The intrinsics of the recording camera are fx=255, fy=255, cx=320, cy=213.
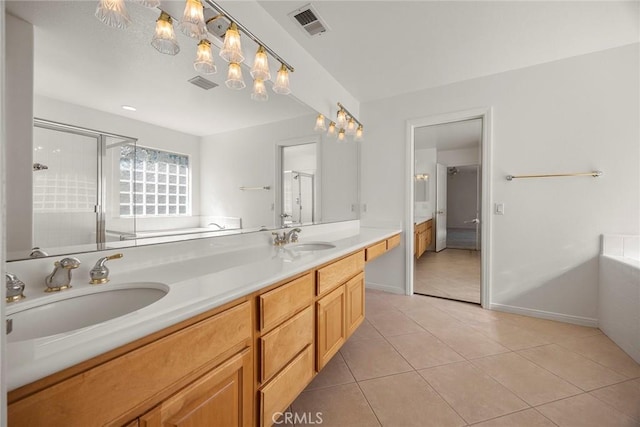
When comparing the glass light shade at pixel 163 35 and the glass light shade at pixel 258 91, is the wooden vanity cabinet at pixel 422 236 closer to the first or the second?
the glass light shade at pixel 258 91

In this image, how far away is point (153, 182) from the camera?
1.14 metres

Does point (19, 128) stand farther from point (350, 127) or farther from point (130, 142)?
point (350, 127)

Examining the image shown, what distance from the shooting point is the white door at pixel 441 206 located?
3.94 metres

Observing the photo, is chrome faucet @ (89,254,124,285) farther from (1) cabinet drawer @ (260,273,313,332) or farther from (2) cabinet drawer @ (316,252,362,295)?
(2) cabinet drawer @ (316,252,362,295)

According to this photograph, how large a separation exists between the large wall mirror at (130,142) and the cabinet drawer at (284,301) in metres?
0.58

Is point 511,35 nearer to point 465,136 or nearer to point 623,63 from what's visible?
point 623,63

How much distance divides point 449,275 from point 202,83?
3693 millimetres

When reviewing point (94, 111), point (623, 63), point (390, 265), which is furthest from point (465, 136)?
point (94, 111)

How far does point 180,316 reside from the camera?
659 mm

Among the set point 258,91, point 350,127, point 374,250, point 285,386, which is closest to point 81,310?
point 285,386

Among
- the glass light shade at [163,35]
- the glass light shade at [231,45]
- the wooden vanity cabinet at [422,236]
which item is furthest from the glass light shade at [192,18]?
the wooden vanity cabinet at [422,236]

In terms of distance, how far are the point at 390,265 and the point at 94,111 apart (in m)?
2.98

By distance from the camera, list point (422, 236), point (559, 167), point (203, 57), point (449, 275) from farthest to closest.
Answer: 1. point (449, 275)
2. point (422, 236)
3. point (559, 167)
4. point (203, 57)

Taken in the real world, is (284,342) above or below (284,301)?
below
